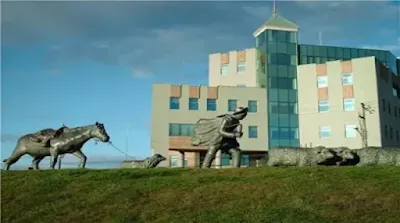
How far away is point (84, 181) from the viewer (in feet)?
52.0

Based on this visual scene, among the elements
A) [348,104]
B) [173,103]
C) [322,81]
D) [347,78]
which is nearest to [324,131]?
[348,104]

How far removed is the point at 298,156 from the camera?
18.5m

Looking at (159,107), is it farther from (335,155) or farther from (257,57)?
(335,155)

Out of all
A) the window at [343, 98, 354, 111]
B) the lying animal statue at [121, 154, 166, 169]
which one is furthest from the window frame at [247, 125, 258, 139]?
the lying animal statue at [121, 154, 166, 169]

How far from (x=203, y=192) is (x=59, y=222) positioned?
3751mm

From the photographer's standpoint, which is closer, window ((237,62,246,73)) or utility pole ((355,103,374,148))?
utility pole ((355,103,374,148))

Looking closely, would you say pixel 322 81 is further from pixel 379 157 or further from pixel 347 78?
pixel 379 157

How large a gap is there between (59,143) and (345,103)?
171ft

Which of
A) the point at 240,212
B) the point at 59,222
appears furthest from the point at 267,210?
the point at 59,222

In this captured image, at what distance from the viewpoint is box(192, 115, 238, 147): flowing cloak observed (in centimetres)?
1916

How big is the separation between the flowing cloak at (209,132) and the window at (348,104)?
4862cm

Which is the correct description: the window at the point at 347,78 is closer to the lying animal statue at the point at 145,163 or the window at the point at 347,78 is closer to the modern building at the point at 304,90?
the modern building at the point at 304,90

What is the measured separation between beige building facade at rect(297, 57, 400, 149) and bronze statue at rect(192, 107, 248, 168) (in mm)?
47068

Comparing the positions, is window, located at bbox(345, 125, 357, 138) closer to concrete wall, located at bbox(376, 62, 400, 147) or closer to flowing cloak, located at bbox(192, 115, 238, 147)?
concrete wall, located at bbox(376, 62, 400, 147)
